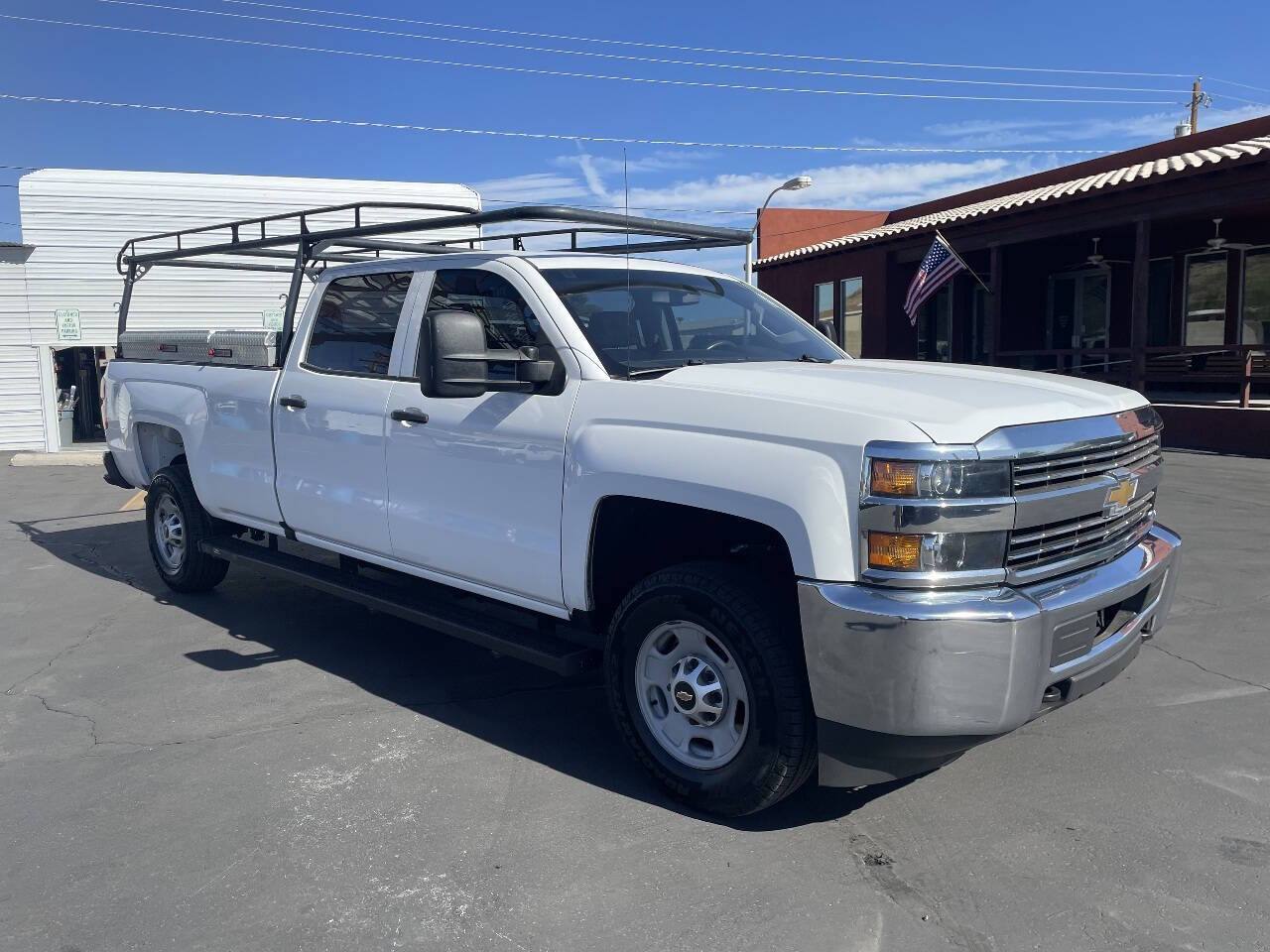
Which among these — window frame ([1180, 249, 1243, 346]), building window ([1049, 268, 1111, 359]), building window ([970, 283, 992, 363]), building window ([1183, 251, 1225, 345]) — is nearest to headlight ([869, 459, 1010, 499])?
window frame ([1180, 249, 1243, 346])

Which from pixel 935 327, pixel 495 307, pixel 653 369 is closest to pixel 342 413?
pixel 495 307

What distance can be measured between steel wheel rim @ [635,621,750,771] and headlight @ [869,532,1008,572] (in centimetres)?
67

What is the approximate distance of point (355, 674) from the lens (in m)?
5.35

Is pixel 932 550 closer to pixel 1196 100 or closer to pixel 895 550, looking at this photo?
pixel 895 550

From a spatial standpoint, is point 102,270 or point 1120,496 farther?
point 102,270

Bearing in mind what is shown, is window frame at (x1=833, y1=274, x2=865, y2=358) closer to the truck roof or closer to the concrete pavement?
the concrete pavement

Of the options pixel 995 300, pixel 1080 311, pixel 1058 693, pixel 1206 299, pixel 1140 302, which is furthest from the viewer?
pixel 1080 311

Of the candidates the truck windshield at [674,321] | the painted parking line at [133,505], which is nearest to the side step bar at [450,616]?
the truck windshield at [674,321]

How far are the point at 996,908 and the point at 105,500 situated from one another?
11.8 meters

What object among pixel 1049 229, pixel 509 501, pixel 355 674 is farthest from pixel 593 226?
pixel 1049 229

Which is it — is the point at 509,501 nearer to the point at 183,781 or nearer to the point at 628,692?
the point at 628,692

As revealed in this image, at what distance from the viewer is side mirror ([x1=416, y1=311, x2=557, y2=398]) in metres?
4.02

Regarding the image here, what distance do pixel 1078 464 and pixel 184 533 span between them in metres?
5.53

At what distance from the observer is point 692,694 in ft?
12.1
